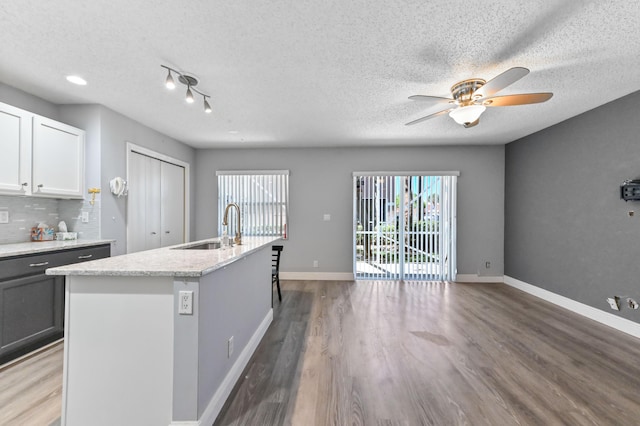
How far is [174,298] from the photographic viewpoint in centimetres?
143

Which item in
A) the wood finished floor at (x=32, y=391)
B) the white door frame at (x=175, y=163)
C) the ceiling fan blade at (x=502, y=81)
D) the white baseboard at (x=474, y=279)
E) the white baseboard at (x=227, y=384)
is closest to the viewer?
the white baseboard at (x=227, y=384)

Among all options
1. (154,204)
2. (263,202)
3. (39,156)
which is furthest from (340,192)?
(39,156)

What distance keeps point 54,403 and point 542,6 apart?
3969 mm

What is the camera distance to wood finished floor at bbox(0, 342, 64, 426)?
161 cm

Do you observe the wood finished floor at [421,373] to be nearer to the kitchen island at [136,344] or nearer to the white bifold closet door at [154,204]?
the kitchen island at [136,344]

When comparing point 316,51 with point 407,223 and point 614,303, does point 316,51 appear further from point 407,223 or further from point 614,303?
point 614,303


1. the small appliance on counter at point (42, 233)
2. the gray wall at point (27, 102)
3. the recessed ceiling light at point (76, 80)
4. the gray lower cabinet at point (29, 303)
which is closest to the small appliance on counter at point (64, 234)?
the small appliance on counter at point (42, 233)

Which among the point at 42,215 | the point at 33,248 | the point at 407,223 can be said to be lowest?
the point at 33,248

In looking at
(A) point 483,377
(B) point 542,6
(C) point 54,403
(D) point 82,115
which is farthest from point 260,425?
(D) point 82,115

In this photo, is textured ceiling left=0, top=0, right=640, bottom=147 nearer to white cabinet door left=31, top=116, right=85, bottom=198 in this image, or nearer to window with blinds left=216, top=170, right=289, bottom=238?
white cabinet door left=31, top=116, right=85, bottom=198

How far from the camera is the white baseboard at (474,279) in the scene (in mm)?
4855

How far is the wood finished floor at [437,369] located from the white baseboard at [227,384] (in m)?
0.05

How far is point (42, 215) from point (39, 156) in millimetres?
746

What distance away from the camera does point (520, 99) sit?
7.37 feet
